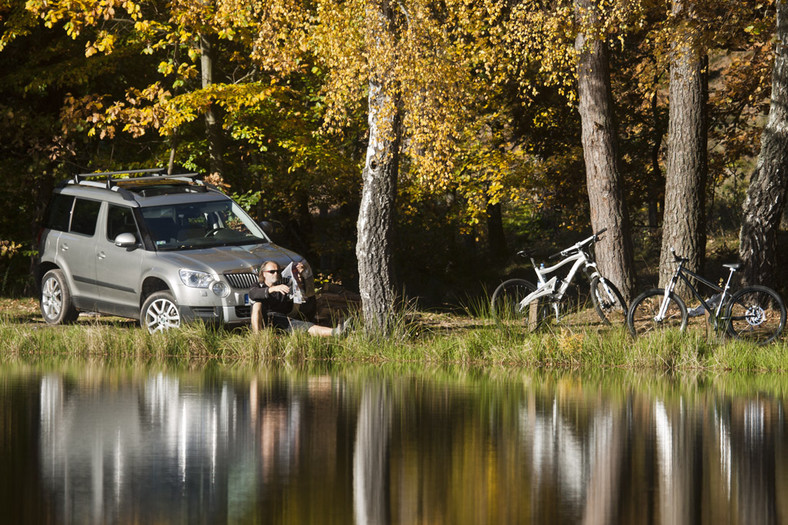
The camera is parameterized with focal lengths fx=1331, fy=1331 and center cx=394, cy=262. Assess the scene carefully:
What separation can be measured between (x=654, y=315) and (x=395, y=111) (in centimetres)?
482

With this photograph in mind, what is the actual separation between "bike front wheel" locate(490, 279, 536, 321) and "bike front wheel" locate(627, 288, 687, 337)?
4.88 feet

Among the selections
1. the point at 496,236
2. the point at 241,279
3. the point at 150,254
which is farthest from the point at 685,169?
the point at 496,236

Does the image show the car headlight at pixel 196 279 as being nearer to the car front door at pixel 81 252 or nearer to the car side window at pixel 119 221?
the car side window at pixel 119 221

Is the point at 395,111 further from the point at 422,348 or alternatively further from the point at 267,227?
the point at 267,227

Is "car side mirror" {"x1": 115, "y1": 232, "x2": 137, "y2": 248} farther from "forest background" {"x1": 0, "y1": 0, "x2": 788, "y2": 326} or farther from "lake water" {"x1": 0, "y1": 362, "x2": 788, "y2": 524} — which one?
"lake water" {"x1": 0, "y1": 362, "x2": 788, "y2": 524}

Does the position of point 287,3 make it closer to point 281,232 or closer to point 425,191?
point 425,191

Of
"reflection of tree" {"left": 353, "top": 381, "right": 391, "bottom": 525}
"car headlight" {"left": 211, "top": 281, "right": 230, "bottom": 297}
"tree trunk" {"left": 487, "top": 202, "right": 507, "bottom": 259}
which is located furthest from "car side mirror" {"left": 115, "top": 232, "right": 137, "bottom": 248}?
"tree trunk" {"left": 487, "top": 202, "right": 507, "bottom": 259}

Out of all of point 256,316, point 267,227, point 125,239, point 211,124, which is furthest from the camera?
point 211,124

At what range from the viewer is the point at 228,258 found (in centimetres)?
1797

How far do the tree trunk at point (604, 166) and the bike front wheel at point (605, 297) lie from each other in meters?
1.50

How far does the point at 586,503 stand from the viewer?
25.5ft

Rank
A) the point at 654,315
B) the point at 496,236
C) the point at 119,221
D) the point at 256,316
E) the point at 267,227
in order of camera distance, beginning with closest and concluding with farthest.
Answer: the point at 256,316 → the point at 654,315 → the point at 119,221 → the point at 267,227 → the point at 496,236

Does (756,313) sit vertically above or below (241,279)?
below

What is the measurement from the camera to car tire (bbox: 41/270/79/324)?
1964cm
